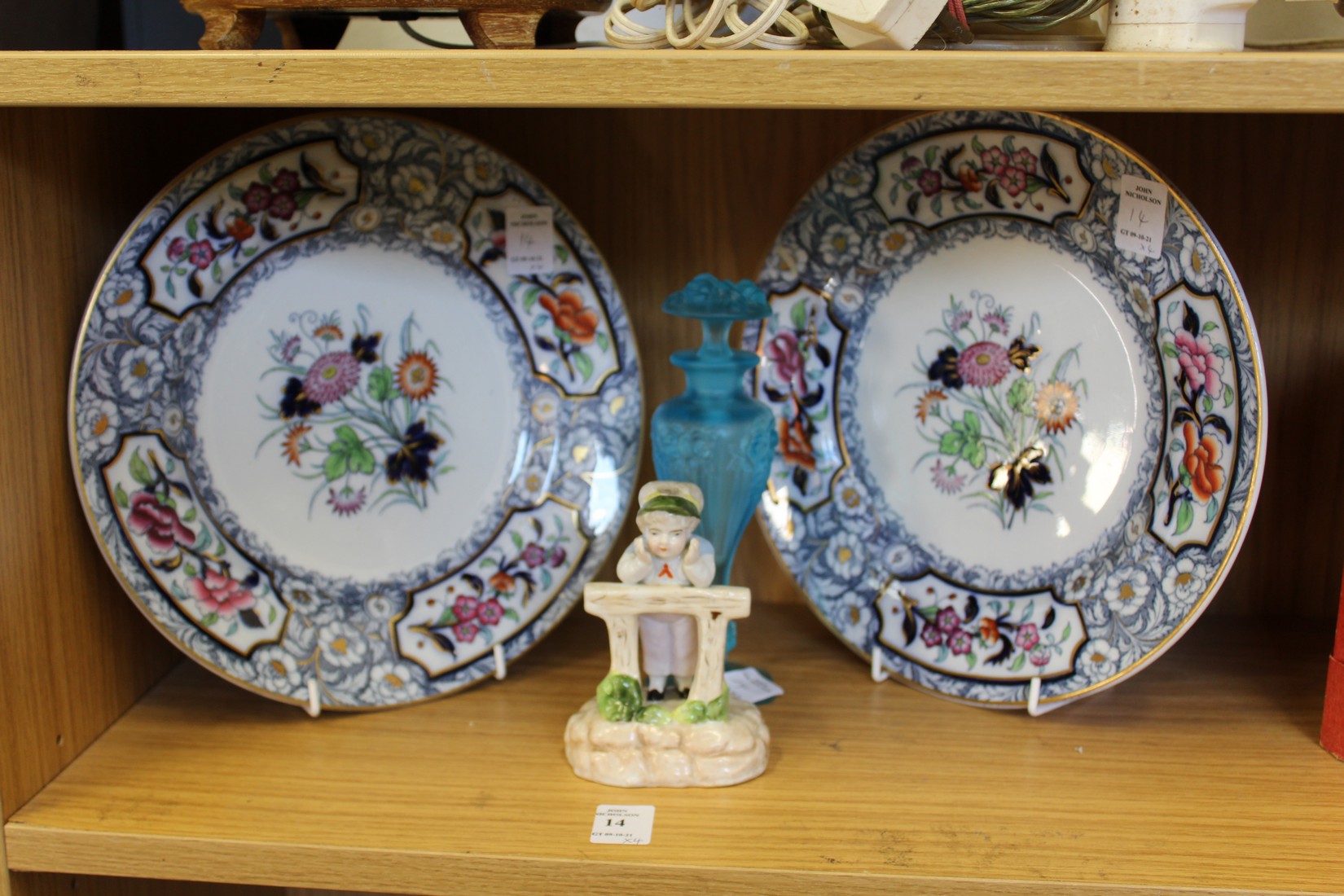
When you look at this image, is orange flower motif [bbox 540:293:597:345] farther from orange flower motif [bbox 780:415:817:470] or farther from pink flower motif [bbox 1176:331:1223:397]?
pink flower motif [bbox 1176:331:1223:397]

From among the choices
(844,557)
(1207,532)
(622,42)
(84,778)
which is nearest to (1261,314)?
(1207,532)

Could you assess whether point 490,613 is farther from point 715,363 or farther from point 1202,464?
point 1202,464

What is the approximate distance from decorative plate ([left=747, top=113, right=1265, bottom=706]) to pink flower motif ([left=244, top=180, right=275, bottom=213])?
0.39 meters

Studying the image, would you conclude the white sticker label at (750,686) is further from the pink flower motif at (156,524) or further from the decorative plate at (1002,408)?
the pink flower motif at (156,524)

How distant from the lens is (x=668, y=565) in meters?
0.75

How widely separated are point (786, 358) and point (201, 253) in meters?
0.45

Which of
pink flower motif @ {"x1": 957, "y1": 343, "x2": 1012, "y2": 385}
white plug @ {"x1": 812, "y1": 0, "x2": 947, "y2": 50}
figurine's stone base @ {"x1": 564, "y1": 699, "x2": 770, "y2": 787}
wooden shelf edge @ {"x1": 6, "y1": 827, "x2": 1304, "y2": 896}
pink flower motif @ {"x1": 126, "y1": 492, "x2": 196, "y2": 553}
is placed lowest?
wooden shelf edge @ {"x1": 6, "y1": 827, "x2": 1304, "y2": 896}

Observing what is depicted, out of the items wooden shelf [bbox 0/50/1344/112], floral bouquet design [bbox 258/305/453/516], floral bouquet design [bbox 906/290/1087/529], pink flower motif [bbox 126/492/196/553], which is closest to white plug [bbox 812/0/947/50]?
wooden shelf [bbox 0/50/1344/112]

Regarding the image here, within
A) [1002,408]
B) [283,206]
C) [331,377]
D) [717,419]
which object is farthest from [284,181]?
[1002,408]

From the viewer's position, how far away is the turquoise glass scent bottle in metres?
0.79

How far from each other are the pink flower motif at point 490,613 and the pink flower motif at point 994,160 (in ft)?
1.64

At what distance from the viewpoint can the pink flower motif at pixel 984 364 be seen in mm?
880

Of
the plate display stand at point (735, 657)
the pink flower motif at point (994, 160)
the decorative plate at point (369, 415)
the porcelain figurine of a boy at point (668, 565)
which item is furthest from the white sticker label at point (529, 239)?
the pink flower motif at point (994, 160)

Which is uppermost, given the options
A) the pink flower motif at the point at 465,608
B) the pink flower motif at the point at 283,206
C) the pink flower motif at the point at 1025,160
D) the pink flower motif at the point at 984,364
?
the pink flower motif at the point at 1025,160
